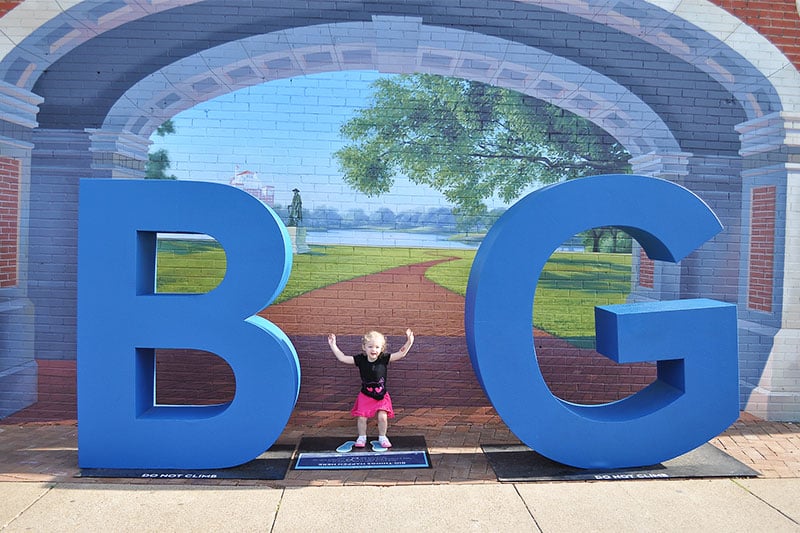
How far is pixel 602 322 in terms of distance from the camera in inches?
180

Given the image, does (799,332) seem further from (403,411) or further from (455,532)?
(455,532)

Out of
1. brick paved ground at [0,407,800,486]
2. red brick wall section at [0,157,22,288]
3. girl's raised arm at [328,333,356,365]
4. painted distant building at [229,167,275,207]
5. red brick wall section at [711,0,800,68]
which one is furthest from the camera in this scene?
red brick wall section at [711,0,800,68]

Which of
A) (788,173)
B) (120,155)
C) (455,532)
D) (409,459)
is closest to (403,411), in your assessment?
(409,459)

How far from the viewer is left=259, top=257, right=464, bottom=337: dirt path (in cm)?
553

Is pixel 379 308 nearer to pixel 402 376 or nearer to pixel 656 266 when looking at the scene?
pixel 402 376

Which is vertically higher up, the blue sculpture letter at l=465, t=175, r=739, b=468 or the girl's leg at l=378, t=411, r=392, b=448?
the blue sculpture letter at l=465, t=175, r=739, b=468

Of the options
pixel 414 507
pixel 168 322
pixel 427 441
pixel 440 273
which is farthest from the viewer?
pixel 440 273

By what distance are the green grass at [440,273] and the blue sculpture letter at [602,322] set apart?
107 centimetres

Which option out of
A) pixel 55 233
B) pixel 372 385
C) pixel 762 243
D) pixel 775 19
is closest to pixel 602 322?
pixel 372 385

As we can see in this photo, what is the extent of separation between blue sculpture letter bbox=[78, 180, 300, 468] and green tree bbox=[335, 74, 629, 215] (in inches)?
56.1

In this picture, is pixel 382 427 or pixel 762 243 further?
pixel 762 243

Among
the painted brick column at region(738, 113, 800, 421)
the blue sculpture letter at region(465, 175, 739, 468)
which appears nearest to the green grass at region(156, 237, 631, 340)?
the blue sculpture letter at region(465, 175, 739, 468)

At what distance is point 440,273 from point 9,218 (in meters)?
3.68

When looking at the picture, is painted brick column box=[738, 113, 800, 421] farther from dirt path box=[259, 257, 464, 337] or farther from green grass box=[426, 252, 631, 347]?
dirt path box=[259, 257, 464, 337]
